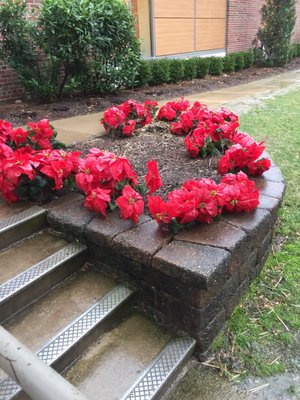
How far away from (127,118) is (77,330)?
2.67m

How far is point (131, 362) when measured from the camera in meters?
1.70

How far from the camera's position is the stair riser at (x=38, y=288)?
1.79 meters

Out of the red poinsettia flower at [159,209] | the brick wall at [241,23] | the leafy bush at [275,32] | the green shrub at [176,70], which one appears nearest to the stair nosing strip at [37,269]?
the red poinsettia flower at [159,209]

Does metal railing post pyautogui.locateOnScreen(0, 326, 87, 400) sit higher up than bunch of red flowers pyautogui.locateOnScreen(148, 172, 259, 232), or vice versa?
metal railing post pyautogui.locateOnScreen(0, 326, 87, 400)

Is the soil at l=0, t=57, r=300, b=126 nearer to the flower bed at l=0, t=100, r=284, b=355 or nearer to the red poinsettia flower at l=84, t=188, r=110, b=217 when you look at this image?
the flower bed at l=0, t=100, r=284, b=355

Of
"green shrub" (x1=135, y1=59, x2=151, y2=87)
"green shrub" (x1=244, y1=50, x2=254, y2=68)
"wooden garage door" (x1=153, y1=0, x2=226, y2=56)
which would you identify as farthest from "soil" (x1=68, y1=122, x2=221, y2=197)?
"green shrub" (x1=244, y1=50, x2=254, y2=68)

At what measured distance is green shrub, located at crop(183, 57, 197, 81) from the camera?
8797mm

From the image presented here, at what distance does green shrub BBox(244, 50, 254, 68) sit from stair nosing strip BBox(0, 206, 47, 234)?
11130mm

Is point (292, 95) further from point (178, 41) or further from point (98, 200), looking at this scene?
point (98, 200)

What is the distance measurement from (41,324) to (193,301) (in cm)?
77

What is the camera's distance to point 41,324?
70.2 inches

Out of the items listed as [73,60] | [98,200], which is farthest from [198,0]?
[98,200]

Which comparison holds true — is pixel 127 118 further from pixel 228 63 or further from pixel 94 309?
pixel 228 63

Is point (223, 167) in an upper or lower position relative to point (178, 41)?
lower
